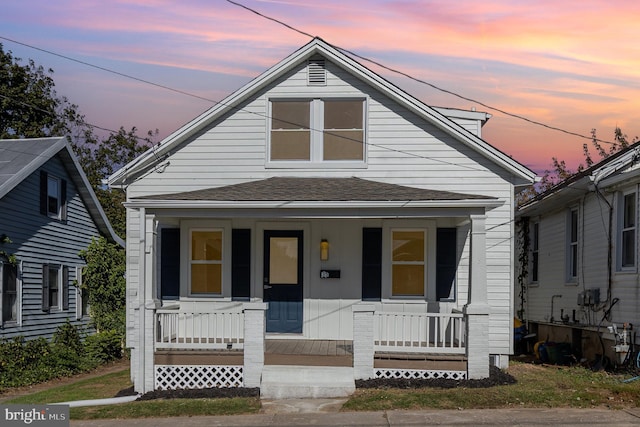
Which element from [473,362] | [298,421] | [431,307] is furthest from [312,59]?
[298,421]

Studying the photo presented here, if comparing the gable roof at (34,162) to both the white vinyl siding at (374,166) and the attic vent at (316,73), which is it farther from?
the attic vent at (316,73)

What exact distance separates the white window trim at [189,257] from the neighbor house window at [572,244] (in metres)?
8.34

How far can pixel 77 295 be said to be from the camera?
23.0m

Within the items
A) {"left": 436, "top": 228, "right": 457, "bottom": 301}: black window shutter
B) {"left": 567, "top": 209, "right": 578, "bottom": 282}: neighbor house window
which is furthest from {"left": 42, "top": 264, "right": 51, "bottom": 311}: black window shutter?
{"left": 567, "top": 209, "right": 578, "bottom": 282}: neighbor house window

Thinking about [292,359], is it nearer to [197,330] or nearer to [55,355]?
[197,330]

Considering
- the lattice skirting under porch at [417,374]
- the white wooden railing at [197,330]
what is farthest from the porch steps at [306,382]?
the white wooden railing at [197,330]

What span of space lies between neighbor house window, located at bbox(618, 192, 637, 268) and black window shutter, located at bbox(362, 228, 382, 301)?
185 inches

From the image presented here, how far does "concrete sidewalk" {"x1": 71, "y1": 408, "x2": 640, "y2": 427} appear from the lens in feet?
32.7

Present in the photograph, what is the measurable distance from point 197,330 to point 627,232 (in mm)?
8587

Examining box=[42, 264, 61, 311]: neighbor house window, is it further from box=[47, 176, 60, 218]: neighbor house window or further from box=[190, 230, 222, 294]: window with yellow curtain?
box=[190, 230, 222, 294]: window with yellow curtain

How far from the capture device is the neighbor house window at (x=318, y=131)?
15.3 metres

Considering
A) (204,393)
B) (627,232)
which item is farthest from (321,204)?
(627,232)

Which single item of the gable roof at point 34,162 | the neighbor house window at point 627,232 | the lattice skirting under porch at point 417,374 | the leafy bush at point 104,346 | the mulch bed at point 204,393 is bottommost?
the leafy bush at point 104,346

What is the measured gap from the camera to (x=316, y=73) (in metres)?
15.3
